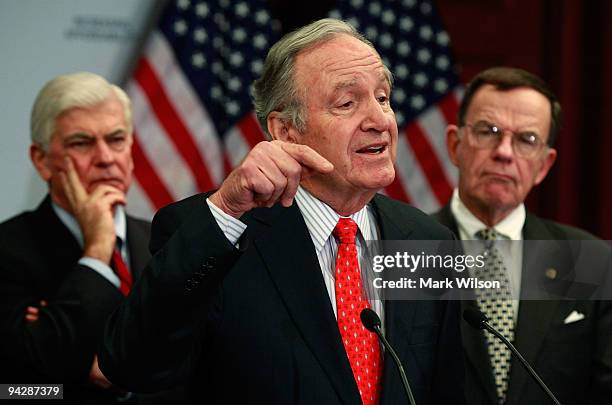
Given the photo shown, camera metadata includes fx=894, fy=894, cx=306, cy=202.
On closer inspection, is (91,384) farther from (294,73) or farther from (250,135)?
(250,135)

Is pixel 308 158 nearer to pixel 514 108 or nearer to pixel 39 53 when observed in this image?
pixel 514 108

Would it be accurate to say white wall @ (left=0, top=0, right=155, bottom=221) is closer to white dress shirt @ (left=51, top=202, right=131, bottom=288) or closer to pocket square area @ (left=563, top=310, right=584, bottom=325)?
white dress shirt @ (left=51, top=202, right=131, bottom=288)

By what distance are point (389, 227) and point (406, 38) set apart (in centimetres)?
210

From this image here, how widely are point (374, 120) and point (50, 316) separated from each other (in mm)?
1162

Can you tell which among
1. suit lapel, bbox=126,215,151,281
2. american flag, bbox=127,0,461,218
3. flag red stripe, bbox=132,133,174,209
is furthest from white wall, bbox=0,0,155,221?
suit lapel, bbox=126,215,151,281

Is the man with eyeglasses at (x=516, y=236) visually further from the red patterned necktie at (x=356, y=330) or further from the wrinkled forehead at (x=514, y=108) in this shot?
the red patterned necktie at (x=356, y=330)

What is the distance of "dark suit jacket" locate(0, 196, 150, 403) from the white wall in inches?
25.8

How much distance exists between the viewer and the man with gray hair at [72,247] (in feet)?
8.26

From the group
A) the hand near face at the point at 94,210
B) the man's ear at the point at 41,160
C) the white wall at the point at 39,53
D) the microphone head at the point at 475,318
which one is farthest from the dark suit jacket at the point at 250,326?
the white wall at the point at 39,53

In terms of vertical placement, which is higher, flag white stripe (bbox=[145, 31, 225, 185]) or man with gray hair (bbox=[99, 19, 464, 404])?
flag white stripe (bbox=[145, 31, 225, 185])

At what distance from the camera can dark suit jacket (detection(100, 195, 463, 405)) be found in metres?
1.64

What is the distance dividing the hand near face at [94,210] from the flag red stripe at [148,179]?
0.75m

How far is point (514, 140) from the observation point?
2895 millimetres

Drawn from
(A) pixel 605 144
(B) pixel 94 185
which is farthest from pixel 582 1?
(B) pixel 94 185
